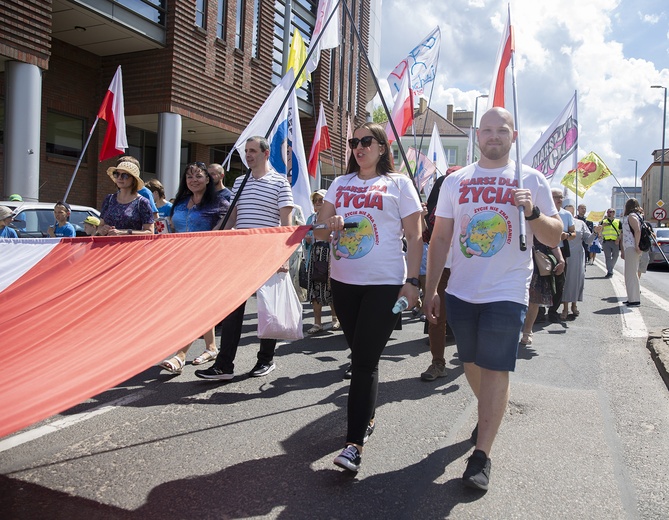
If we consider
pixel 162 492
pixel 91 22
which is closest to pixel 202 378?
pixel 162 492

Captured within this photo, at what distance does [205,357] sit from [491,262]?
3.26m

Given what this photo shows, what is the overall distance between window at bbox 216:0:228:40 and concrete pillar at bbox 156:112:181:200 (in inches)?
138

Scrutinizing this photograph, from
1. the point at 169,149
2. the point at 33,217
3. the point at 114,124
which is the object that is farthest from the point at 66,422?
the point at 169,149

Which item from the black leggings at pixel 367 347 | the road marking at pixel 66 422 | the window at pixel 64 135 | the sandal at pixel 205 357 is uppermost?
the window at pixel 64 135

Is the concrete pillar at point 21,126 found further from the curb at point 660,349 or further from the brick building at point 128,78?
the curb at point 660,349

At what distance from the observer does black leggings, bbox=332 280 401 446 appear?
3.20m

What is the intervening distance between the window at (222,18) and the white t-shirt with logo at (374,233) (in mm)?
15476

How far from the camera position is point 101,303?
3.15 meters

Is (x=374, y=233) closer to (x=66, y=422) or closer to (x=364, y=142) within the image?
(x=364, y=142)

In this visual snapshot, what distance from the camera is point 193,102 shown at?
52.6ft

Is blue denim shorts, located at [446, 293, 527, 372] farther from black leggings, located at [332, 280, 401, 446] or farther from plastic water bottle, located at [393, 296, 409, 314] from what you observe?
black leggings, located at [332, 280, 401, 446]

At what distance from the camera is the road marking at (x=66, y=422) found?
3533mm

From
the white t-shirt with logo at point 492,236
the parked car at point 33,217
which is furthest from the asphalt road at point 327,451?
the parked car at point 33,217

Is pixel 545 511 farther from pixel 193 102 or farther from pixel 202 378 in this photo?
pixel 193 102
